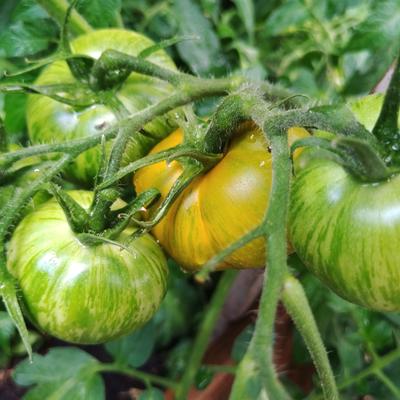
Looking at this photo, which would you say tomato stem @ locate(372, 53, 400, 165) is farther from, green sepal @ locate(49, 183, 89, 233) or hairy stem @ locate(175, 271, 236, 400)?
hairy stem @ locate(175, 271, 236, 400)

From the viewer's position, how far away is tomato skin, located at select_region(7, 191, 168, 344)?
587mm

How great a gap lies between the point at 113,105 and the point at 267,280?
32 cm

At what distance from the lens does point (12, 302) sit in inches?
22.0

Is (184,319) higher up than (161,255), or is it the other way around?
(161,255)

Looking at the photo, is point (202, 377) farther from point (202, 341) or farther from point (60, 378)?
point (60, 378)

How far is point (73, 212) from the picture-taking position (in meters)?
0.59

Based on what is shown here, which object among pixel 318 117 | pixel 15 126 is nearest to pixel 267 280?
pixel 318 117

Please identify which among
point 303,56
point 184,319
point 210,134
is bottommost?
point 184,319

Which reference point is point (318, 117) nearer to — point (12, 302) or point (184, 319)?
point (12, 302)

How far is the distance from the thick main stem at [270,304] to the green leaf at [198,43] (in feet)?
1.69

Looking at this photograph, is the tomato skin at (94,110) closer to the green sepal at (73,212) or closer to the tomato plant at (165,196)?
the tomato plant at (165,196)

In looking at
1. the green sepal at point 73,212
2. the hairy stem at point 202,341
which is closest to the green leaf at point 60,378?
the hairy stem at point 202,341

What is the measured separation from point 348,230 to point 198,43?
57cm

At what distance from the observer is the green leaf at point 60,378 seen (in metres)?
0.80
